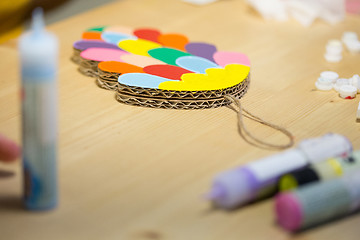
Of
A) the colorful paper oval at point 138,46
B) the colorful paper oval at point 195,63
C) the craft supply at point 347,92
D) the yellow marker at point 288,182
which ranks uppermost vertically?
the colorful paper oval at point 138,46

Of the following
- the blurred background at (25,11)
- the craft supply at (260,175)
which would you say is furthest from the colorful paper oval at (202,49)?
the blurred background at (25,11)

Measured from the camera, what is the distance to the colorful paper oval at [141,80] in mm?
865

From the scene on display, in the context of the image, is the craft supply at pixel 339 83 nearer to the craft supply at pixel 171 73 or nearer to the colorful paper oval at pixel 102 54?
the craft supply at pixel 171 73

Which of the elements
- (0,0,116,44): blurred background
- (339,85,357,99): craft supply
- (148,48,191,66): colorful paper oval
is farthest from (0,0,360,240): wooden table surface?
(0,0,116,44): blurred background

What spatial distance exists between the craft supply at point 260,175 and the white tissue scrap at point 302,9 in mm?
643

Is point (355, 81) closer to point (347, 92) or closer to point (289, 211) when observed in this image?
point (347, 92)

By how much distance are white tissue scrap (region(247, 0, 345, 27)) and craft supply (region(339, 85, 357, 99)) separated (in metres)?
0.36

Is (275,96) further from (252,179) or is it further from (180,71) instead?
(252,179)

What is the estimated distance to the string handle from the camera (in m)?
0.78

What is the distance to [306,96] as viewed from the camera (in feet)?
3.09

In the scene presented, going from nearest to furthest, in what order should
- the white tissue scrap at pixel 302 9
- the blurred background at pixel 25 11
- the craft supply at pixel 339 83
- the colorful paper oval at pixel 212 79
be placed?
the colorful paper oval at pixel 212 79 → the craft supply at pixel 339 83 → the white tissue scrap at pixel 302 9 → the blurred background at pixel 25 11

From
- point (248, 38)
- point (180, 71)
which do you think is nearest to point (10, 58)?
point (180, 71)

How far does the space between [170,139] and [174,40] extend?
13.0 inches

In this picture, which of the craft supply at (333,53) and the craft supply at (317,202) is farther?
the craft supply at (333,53)
